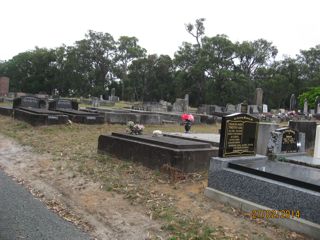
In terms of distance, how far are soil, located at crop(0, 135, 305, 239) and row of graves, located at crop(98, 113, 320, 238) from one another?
218 millimetres

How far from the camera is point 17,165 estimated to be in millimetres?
7828

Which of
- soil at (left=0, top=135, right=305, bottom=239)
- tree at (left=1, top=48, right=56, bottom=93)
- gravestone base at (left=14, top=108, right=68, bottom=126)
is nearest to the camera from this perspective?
Answer: soil at (left=0, top=135, right=305, bottom=239)

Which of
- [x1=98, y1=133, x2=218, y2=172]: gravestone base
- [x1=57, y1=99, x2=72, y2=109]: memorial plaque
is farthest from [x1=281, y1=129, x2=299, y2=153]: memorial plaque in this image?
[x1=57, y1=99, x2=72, y2=109]: memorial plaque

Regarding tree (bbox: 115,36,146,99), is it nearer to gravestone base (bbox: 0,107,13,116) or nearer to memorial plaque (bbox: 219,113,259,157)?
gravestone base (bbox: 0,107,13,116)

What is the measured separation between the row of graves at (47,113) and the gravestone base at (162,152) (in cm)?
607

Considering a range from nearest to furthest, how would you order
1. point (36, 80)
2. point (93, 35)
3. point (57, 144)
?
point (57, 144)
point (93, 35)
point (36, 80)

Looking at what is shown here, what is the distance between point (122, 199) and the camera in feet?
18.8

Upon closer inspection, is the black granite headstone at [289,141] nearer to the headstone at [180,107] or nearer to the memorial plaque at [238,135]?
the memorial plaque at [238,135]

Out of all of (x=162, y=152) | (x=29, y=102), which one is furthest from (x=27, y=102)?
(x=162, y=152)

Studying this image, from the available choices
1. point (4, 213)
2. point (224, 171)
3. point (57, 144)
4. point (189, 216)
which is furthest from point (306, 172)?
point (57, 144)

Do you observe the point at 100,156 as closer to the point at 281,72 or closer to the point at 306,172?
the point at 306,172

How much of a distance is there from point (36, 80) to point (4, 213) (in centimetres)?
7139

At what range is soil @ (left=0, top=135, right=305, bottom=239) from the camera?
450 cm

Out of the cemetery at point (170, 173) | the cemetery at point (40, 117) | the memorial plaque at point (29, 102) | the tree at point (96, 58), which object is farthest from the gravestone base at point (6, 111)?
the tree at point (96, 58)
